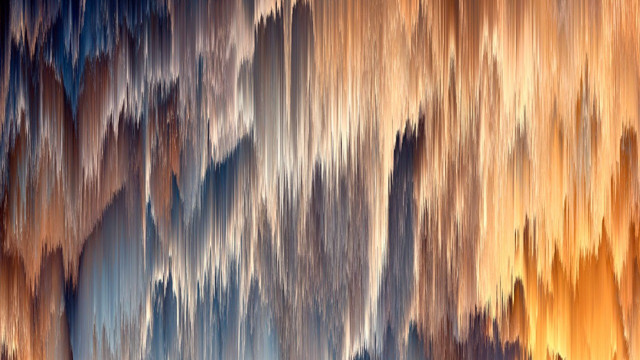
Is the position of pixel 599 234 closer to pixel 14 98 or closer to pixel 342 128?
pixel 342 128

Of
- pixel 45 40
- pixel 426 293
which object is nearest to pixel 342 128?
pixel 426 293

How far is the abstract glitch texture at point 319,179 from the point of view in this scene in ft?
1.60

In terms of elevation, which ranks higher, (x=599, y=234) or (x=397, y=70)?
(x=397, y=70)

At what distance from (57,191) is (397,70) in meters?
0.29

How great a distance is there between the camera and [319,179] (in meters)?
0.51

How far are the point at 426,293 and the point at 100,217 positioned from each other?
0.27m

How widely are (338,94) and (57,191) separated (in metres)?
0.24

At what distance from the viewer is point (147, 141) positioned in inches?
20.9

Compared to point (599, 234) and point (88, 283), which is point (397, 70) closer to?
point (599, 234)

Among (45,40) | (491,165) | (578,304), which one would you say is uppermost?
(45,40)

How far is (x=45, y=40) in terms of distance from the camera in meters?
0.55

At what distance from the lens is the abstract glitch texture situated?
1.60ft

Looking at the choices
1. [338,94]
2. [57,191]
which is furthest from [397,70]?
[57,191]

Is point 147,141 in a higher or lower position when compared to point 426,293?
higher
